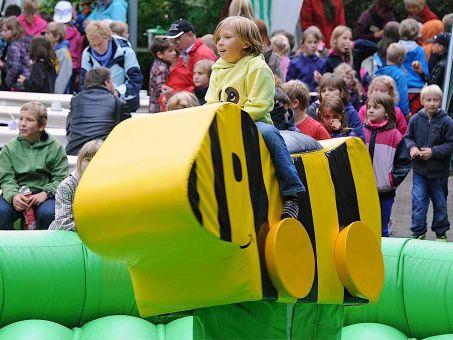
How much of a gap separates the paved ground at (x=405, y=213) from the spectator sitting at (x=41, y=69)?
12.5 ft

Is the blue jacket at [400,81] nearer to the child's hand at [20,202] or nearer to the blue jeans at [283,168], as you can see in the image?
the child's hand at [20,202]

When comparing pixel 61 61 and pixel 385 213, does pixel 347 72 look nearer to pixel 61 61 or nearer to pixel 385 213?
pixel 385 213

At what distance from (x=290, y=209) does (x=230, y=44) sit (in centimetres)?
99

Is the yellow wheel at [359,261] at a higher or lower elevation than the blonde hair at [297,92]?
→ lower

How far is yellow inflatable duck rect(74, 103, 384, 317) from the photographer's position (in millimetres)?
5184

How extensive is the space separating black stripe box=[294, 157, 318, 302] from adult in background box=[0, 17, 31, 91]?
276 inches

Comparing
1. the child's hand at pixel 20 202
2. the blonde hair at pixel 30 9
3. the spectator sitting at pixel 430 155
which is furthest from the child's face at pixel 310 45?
the child's hand at pixel 20 202

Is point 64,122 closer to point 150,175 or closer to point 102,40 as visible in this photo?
point 102,40

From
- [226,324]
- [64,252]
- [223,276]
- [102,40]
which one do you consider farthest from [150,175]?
[102,40]

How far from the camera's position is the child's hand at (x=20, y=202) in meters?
9.28

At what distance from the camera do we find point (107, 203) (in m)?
5.31

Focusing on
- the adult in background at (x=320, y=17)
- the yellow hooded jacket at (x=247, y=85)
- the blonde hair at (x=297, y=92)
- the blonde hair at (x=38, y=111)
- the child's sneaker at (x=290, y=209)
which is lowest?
the adult in background at (x=320, y=17)

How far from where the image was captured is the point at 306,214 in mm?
6160

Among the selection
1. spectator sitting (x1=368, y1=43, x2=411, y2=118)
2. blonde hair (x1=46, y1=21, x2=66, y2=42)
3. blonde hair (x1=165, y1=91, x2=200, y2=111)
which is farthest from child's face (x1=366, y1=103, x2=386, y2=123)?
blonde hair (x1=46, y1=21, x2=66, y2=42)
